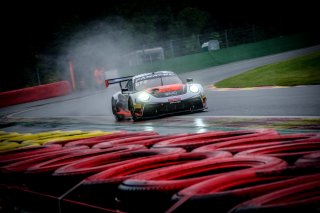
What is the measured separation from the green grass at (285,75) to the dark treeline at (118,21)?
22.5 m

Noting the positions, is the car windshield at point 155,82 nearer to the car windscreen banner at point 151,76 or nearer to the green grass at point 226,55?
the car windscreen banner at point 151,76

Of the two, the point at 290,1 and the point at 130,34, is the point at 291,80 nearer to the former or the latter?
the point at 130,34

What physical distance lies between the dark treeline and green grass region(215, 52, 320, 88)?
2248 centimetres

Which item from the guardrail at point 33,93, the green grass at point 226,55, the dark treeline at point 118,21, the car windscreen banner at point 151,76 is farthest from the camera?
the dark treeline at point 118,21

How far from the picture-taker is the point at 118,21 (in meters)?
55.5

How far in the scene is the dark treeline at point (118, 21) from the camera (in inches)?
1566

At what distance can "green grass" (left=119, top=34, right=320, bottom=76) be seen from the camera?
31.6m

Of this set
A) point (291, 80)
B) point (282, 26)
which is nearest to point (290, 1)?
point (282, 26)

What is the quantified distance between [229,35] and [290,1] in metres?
21.5

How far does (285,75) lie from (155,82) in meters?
7.08

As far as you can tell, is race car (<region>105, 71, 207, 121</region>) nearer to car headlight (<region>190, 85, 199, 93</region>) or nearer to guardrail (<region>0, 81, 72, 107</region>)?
car headlight (<region>190, 85, 199, 93</region>)

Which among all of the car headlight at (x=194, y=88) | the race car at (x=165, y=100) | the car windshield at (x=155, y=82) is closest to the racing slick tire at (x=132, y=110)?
the race car at (x=165, y=100)

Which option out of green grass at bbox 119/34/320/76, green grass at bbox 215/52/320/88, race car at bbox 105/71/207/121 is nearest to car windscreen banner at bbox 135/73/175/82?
race car at bbox 105/71/207/121

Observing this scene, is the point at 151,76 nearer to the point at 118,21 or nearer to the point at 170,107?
the point at 170,107
